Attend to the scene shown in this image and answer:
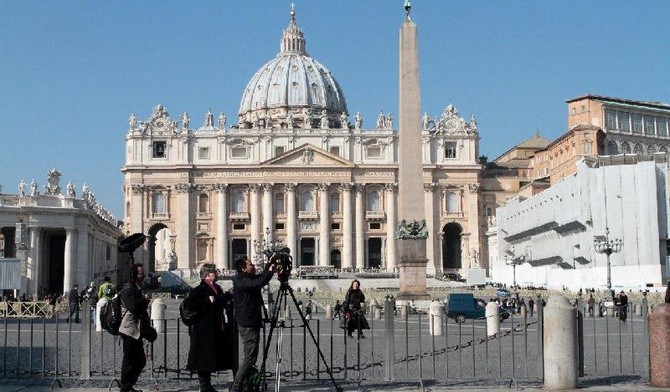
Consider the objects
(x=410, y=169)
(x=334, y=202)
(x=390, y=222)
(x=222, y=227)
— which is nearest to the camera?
(x=410, y=169)

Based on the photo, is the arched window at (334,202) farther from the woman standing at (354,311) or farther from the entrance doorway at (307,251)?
the woman standing at (354,311)

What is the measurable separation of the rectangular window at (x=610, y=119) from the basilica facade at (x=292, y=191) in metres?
16.1

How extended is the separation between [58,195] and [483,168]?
173 ft

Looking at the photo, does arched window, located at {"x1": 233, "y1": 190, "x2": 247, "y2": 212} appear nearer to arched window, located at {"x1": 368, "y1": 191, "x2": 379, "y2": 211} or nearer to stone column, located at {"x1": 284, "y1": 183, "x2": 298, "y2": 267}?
stone column, located at {"x1": 284, "y1": 183, "x2": 298, "y2": 267}

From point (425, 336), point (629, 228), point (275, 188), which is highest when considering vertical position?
point (275, 188)

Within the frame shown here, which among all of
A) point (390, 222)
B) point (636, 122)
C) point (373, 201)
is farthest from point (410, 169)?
point (373, 201)

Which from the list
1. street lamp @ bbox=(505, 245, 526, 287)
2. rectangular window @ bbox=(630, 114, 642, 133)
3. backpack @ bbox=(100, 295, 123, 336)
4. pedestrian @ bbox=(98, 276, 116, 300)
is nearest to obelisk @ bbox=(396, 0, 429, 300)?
pedestrian @ bbox=(98, 276, 116, 300)

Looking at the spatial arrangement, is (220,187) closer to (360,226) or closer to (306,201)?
(306,201)

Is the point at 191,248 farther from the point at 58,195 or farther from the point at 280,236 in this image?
the point at 58,195

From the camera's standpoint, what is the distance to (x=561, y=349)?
11258 millimetres

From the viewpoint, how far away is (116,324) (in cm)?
1073

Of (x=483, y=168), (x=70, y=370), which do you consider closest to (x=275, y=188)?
(x=483, y=168)

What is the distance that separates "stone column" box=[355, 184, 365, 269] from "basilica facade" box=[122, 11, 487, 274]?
0.09 m

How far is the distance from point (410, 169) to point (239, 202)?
60474 millimetres
